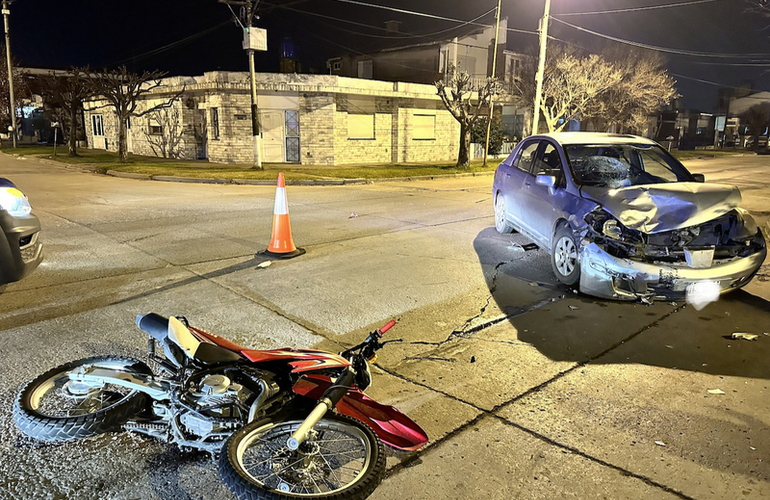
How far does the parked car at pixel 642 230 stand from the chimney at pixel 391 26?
120 feet

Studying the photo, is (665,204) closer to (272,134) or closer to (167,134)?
(272,134)

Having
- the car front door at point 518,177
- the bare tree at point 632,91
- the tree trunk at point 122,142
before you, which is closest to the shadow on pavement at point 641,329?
the car front door at point 518,177

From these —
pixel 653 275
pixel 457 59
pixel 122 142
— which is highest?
pixel 457 59

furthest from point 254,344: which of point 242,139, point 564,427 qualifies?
point 242,139

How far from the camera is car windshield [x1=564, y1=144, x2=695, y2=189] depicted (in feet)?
21.6

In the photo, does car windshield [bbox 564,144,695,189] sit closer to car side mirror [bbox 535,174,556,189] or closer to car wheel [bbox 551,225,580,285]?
car side mirror [bbox 535,174,556,189]

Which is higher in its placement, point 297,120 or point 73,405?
point 297,120

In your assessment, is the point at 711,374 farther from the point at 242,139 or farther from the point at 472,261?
the point at 242,139

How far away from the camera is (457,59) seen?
117ft

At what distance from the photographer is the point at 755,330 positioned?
4.91 meters

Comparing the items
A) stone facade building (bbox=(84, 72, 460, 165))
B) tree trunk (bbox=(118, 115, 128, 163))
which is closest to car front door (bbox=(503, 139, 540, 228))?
stone facade building (bbox=(84, 72, 460, 165))

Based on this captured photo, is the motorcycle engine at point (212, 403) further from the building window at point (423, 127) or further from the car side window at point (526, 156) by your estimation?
the building window at point (423, 127)

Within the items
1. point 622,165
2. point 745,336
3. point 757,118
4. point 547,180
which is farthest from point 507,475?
point 757,118

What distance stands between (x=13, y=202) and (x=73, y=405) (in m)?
2.69
